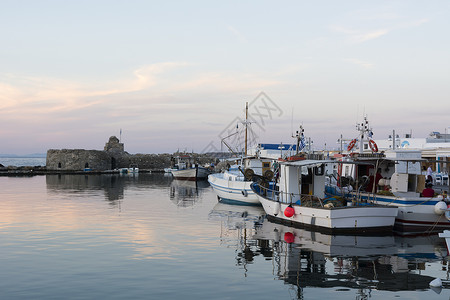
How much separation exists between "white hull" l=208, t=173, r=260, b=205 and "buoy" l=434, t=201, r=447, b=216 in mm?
14086

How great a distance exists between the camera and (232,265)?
624 inches

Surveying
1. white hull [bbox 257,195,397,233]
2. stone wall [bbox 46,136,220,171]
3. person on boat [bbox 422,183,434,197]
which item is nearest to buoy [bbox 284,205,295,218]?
white hull [bbox 257,195,397,233]

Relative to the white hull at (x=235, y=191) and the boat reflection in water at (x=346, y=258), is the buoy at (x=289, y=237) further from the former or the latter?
the white hull at (x=235, y=191)

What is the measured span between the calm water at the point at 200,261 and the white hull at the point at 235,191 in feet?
23.2

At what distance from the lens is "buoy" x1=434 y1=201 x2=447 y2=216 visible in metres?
21.7

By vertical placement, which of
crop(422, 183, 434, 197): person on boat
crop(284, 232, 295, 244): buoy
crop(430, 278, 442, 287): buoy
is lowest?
crop(284, 232, 295, 244): buoy

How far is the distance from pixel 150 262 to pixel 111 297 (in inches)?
154

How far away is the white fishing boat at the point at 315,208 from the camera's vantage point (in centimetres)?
2122

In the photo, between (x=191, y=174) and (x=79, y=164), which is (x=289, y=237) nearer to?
(x=191, y=174)

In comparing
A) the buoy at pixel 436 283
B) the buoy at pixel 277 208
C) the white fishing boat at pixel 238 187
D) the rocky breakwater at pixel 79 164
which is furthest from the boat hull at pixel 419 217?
the rocky breakwater at pixel 79 164

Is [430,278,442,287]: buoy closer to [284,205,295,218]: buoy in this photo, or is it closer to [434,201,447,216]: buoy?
[434,201,447,216]: buoy

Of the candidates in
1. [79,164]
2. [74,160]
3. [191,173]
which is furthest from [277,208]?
[74,160]

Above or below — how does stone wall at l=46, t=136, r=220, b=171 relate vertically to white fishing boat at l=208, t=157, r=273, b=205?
above

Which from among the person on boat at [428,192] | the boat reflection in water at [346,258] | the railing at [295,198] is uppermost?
the person on boat at [428,192]
